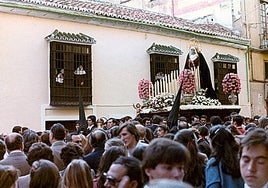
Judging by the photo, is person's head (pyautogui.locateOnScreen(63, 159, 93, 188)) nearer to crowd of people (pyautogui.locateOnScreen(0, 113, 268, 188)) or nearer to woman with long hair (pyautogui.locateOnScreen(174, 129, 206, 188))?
crowd of people (pyautogui.locateOnScreen(0, 113, 268, 188))

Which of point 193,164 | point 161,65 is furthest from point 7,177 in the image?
point 161,65

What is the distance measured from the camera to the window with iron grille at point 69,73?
13977 millimetres

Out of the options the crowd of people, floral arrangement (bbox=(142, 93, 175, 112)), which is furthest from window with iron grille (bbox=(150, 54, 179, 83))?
the crowd of people

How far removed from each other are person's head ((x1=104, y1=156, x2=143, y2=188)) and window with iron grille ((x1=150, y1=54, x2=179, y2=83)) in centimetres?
1398

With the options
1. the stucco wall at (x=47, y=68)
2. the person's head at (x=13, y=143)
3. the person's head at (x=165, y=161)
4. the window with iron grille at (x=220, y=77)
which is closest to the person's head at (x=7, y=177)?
the person's head at (x=165, y=161)

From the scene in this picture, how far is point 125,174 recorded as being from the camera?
2.92 metres

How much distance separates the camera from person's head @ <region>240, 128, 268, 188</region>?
264 centimetres

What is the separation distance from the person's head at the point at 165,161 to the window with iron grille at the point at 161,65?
1414 cm

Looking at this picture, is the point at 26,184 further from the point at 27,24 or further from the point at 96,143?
the point at 27,24

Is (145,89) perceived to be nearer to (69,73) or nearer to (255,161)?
(69,73)

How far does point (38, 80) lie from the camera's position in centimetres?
1380

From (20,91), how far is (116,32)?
4.59 metres

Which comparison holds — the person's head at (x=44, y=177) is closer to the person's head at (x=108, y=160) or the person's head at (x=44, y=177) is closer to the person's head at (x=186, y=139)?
the person's head at (x=108, y=160)

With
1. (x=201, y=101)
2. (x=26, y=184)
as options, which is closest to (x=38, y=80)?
(x=201, y=101)
